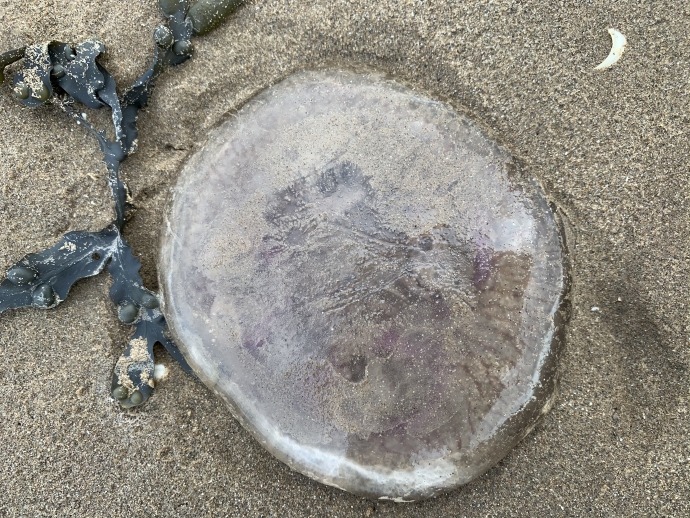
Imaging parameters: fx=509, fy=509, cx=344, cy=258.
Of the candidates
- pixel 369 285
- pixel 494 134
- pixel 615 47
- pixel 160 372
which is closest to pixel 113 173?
pixel 160 372

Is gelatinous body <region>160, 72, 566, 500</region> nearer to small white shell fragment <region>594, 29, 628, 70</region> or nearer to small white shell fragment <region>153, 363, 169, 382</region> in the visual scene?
small white shell fragment <region>153, 363, 169, 382</region>

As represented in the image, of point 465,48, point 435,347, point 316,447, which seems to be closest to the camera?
point 435,347

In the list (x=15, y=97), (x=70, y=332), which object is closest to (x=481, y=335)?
(x=70, y=332)

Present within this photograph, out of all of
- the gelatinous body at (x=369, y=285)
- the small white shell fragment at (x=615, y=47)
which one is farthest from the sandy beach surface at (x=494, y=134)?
the gelatinous body at (x=369, y=285)

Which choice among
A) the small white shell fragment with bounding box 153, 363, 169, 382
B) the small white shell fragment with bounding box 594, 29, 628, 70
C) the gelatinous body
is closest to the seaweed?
the small white shell fragment with bounding box 153, 363, 169, 382

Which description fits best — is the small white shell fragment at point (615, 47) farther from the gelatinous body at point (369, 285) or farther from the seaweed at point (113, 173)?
the seaweed at point (113, 173)

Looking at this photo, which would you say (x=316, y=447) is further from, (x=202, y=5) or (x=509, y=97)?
(x=202, y=5)

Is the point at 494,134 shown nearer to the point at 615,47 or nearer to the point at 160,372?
the point at 615,47
